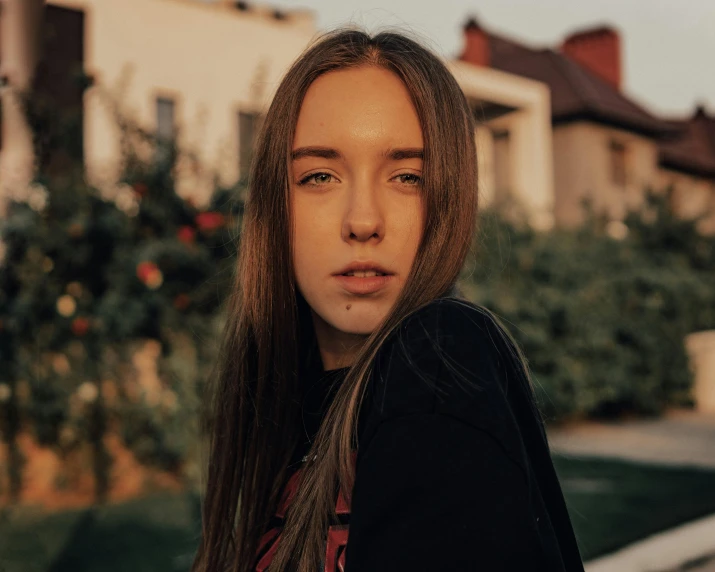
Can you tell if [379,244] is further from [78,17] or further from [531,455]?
[78,17]

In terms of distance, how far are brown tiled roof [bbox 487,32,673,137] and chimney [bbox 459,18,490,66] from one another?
162cm

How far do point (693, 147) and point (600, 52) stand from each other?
5.31 m

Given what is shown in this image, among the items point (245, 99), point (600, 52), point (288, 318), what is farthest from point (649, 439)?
point (600, 52)

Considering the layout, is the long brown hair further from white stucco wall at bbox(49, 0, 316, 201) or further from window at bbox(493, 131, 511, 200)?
window at bbox(493, 131, 511, 200)

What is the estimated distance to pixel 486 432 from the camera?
85 centimetres

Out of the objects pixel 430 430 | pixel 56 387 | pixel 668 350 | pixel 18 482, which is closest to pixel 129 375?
pixel 56 387

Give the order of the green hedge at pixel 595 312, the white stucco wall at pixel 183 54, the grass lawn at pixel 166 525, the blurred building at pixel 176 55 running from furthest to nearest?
the white stucco wall at pixel 183 54
the blurred building at pixel 176 55
the green hedge at pixel 595 312
the grass lawn at pixel 166 525

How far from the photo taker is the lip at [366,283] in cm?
116

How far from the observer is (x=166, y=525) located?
17.0 ft

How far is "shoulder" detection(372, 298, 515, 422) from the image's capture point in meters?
0.87

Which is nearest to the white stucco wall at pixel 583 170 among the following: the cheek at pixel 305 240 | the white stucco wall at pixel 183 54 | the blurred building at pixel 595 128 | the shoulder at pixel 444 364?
the blurred building at pixel 595 128

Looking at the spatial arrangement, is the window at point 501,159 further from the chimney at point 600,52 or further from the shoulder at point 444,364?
the shoulder at point 444,364

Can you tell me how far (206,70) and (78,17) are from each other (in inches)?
80.5

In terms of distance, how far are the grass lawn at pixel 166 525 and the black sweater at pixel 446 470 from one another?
127 inches
